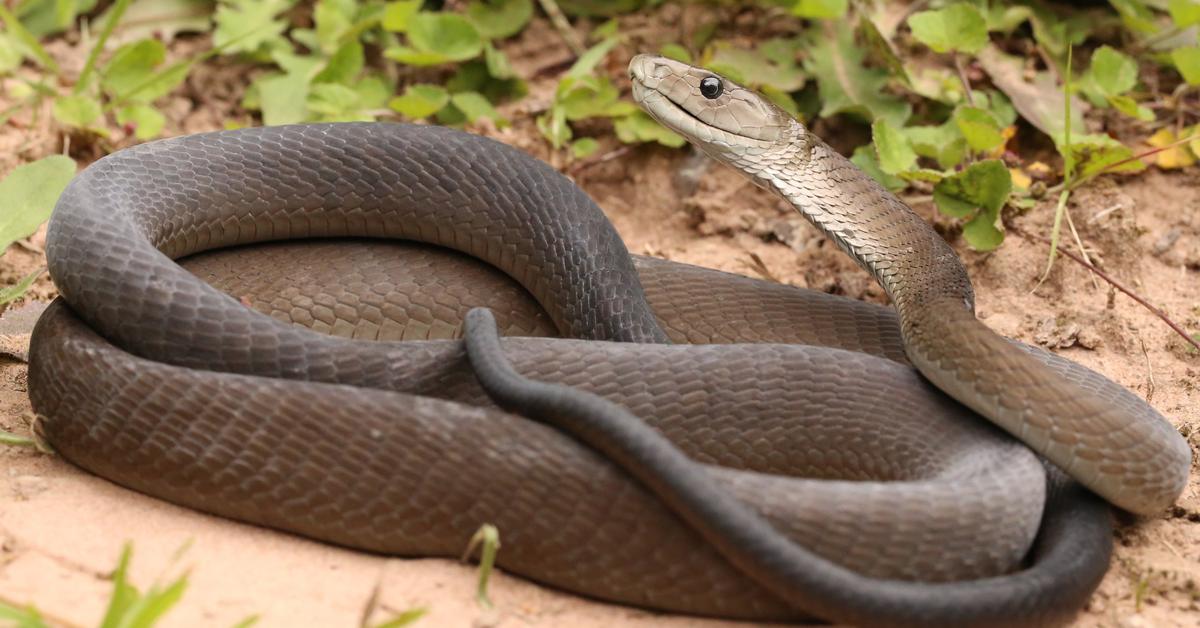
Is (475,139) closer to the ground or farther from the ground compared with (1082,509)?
farther from the ground

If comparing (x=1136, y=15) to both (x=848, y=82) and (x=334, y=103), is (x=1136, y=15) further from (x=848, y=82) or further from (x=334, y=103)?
(x=334, y=103)

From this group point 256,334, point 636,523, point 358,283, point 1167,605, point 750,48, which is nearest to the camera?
point 636,523

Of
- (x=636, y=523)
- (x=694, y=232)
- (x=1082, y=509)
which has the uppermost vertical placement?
(x=636, y=523)

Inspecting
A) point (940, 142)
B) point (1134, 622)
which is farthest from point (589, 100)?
point (1134, 622)

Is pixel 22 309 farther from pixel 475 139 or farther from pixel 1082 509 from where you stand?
pixel 1082 509

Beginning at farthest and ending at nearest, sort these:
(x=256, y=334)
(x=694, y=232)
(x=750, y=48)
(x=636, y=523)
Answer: (x=750, y=48)
(x=694, y=232)
(x=256, y=334)
(x=636, y=523)

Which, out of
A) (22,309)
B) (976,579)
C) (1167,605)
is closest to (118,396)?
(22,309)

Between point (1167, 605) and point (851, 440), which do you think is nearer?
point (1167, 605)
